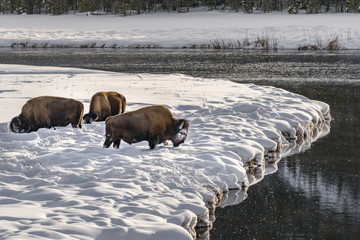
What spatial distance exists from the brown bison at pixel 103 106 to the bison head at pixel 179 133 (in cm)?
246

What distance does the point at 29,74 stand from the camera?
73.7 ft

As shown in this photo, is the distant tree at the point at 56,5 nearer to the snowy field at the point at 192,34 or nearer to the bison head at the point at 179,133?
the snowy field at the point at 192,34

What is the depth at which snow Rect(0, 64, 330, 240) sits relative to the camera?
251 inches

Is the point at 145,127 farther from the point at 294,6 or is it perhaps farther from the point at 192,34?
the point at 294,6

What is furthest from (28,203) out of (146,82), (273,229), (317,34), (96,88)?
(317,34)

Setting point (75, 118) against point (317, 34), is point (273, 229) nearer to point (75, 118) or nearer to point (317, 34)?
point (75, 118)

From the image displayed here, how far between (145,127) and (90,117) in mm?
2536

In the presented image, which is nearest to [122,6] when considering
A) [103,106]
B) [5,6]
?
[5,6]

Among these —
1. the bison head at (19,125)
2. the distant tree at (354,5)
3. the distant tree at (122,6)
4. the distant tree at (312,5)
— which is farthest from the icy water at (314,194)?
the distant tree at (122,6)

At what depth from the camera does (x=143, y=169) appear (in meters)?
8.44

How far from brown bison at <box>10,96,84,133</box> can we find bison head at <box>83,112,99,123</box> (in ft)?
1.44

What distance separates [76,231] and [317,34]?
1824 inches

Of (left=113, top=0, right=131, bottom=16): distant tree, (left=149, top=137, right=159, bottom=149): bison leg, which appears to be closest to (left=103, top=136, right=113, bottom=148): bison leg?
(left=149, top=137, right=159, bottom=149): bison leg

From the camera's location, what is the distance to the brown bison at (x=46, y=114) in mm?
10711
